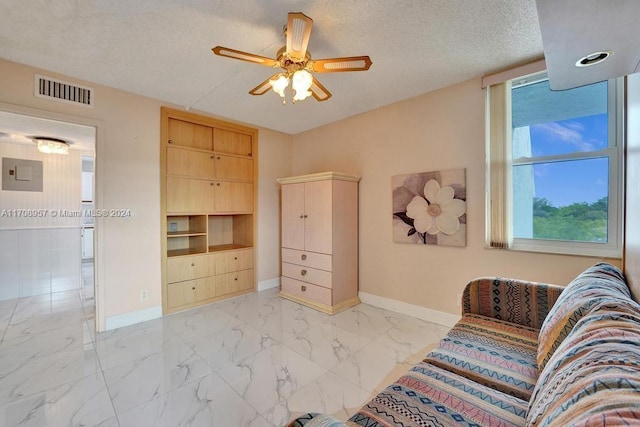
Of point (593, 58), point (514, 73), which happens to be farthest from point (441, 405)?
point (514, 73)

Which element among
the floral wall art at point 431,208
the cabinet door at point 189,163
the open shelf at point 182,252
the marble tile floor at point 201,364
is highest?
the cabinet door at point 189,163

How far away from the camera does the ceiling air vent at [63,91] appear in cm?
233

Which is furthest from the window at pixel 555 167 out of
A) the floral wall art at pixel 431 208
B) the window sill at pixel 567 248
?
the floral wall art at pixel 431 208

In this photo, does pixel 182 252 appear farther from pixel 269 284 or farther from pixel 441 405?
pixel 441 405

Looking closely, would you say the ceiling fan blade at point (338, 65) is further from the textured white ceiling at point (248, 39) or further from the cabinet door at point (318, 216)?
the cabinet door at point (318, 216)

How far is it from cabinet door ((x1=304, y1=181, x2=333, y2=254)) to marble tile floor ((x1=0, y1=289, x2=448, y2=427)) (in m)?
0.83

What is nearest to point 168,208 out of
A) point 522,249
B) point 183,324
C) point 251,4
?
point 183,324

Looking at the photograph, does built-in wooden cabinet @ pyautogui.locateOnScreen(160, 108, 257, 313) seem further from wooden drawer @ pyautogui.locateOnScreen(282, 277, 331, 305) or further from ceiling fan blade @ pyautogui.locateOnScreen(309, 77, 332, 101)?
ceiling fan blade @ pyautogui.locateOnScreen(309, 77, 332, 101)

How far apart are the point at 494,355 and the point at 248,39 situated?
259 cm

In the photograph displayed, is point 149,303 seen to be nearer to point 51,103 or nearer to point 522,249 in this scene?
point 51,103

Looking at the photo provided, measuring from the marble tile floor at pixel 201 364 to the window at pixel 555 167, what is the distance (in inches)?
51.2

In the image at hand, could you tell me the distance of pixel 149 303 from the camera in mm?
2918

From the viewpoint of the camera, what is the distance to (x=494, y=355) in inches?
53.0

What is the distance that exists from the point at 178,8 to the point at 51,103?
1.79 meters
